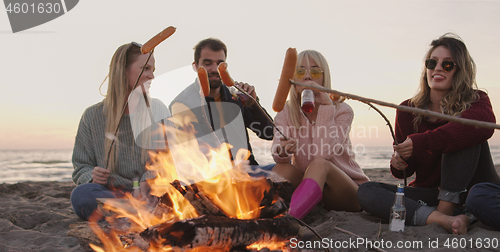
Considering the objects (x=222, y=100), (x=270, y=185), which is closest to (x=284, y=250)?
(x=270, y=185)

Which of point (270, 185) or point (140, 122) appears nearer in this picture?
point (270, 185)

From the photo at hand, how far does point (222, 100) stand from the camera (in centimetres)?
412

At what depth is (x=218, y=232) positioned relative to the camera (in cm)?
156

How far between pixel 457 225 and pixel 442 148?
581 mm

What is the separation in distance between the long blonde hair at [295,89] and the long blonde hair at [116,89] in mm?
1530

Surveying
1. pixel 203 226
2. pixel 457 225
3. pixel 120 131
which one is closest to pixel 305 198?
pixel 457 225

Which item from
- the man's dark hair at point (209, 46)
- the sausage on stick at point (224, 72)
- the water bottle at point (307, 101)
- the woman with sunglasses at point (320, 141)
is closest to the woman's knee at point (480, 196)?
the woman with sunglasses at point (320, 141)

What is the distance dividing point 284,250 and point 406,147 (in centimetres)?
145

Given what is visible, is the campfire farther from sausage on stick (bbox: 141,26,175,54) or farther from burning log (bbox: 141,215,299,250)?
sausage on stick (bbox: 141,26,175,54)

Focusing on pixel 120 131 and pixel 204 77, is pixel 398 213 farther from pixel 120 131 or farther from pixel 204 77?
pixel 120 131

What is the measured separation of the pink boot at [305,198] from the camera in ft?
8.79

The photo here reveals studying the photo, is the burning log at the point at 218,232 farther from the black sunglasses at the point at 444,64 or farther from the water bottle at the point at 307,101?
the black sunglasses at the point at 444,64

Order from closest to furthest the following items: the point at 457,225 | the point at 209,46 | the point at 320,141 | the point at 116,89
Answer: the point at 457,225 → the point at 116,89 → the point at 320,141 → the point at 209,46

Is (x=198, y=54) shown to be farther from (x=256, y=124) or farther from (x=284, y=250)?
(x=284, y=250)
